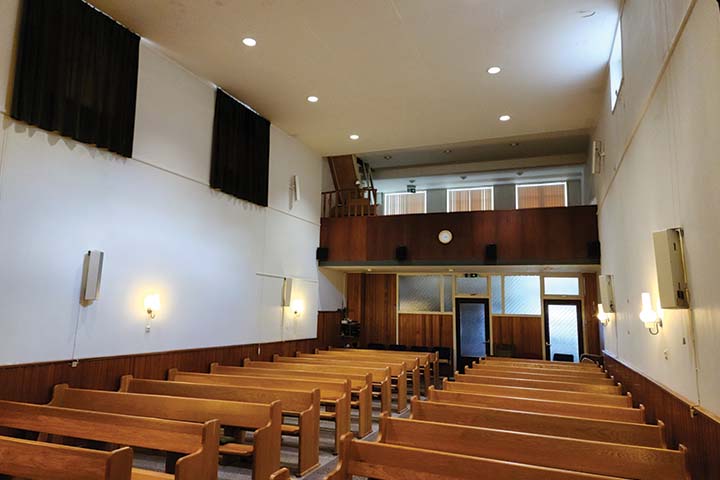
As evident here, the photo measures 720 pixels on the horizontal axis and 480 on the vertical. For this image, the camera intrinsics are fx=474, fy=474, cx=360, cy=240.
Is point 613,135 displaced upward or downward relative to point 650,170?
upward

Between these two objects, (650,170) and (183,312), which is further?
(183,312)

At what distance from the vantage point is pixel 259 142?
26.6 feet

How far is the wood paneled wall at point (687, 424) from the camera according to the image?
2619mm

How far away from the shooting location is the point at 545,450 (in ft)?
9.52

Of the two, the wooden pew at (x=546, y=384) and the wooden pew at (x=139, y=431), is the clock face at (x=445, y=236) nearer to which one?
the wooden pew at (x=546, y=384)

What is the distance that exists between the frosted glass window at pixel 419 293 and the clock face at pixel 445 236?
249 cm

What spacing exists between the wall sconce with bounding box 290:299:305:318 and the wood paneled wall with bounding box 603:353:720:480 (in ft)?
19.3

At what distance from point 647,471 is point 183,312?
5.47m

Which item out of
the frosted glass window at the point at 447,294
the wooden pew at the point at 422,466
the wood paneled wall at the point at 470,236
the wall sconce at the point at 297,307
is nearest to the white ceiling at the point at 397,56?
the wood paneled wall at the point at 470,236

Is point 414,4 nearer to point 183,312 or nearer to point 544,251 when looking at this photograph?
point 183,312

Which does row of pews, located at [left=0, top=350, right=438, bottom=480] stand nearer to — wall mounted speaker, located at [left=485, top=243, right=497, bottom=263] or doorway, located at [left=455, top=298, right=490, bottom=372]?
wall mounted speaker, located at [left=485, top=243, right=497, bottom=263]

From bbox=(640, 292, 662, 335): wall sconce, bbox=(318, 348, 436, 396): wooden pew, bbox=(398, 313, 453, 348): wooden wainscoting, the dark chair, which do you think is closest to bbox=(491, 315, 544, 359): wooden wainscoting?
the dark chair

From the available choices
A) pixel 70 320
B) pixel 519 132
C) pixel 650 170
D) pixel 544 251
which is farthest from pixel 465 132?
pixel 70 320

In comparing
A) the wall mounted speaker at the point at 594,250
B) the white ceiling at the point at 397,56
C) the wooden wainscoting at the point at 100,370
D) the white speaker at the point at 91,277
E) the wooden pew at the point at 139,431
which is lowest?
the wooden pew at the point at 139,431
